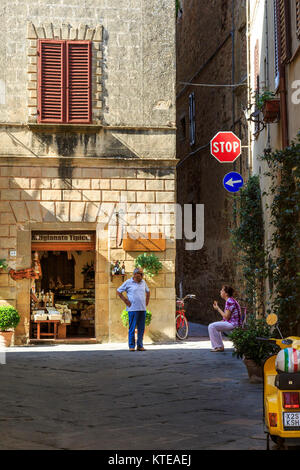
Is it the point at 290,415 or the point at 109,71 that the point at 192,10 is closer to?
the point at 109,71

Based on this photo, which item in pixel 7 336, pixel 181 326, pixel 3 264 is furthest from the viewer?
pixel 181 326

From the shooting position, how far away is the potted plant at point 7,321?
49.0 ft

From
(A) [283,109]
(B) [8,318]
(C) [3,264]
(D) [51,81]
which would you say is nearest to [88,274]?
(C) [3,264]

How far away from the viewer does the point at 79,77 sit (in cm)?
1617

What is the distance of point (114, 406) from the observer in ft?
25.0

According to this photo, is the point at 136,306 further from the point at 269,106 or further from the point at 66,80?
the point at 66,80

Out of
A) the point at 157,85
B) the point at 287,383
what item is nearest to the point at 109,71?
the point at 157,85

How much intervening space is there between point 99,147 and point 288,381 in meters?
11.5

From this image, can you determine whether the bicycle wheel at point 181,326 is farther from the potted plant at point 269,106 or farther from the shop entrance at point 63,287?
the potted plant at point 269,106

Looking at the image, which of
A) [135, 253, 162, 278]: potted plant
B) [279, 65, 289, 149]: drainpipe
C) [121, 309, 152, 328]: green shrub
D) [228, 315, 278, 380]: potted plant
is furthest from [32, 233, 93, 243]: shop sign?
[228, 315, 278, 380]: potted plant

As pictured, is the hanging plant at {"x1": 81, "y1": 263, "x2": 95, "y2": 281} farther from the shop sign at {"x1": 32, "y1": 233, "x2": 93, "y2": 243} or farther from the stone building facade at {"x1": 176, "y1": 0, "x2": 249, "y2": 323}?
the stone building facade at {"x1": 176, "y1": 0, "x2": 249, "y2": 323}

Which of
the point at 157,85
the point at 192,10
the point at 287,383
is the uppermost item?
the point at 192,10

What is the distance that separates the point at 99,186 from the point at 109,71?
249cm

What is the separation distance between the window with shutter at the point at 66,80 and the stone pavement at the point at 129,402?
5.50 metres
